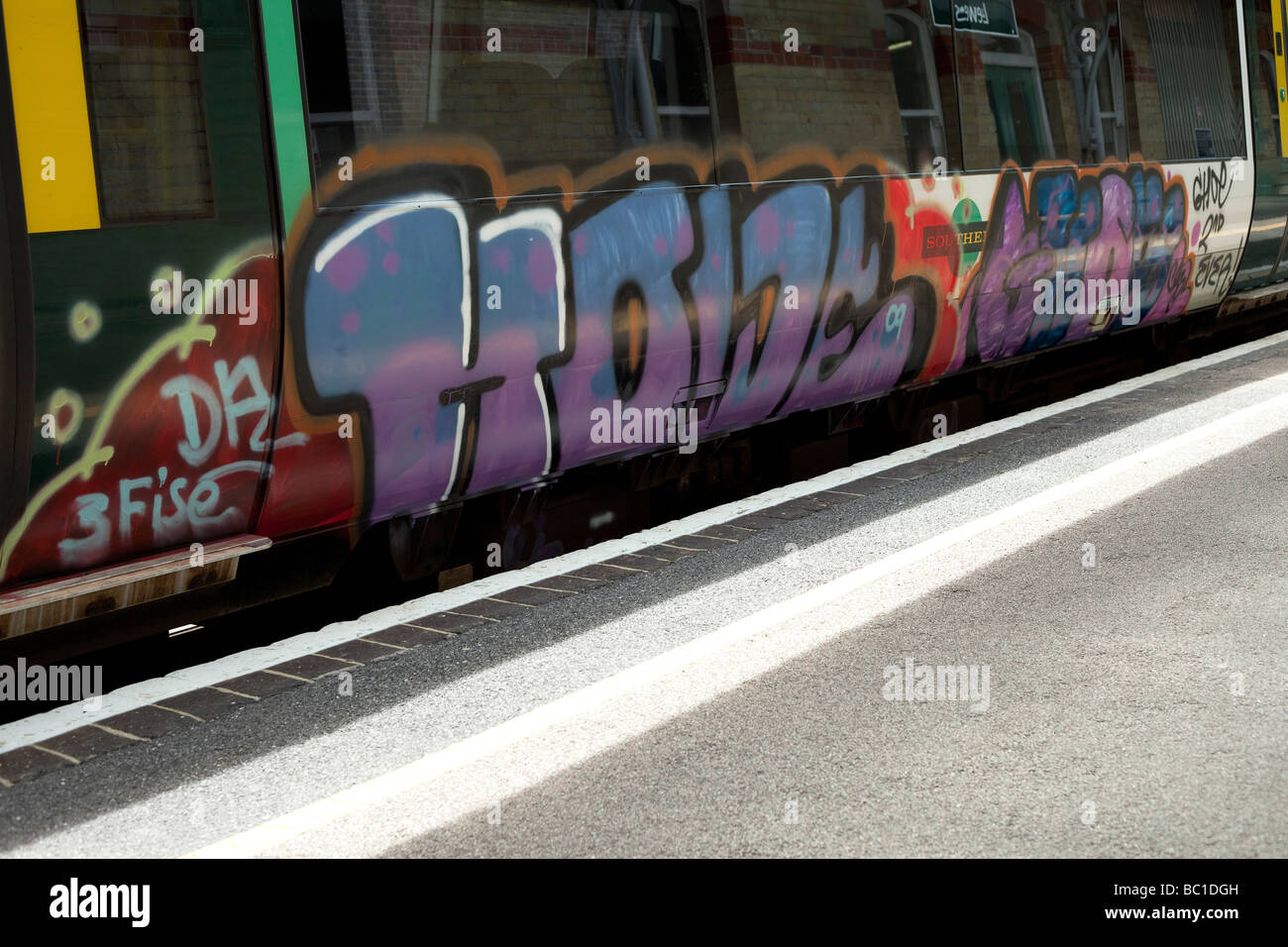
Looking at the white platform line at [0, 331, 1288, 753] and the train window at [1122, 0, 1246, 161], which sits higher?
the train window at [1122, 0, 1246, 161]

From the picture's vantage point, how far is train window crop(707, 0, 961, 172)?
655cm

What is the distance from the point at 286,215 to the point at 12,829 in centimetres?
217

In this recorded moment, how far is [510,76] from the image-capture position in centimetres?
540

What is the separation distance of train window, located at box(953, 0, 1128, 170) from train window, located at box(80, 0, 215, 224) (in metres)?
5.24

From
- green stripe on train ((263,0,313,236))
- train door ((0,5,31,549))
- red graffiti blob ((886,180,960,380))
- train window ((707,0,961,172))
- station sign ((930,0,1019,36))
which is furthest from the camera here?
station sign ((930,0,1019,36))

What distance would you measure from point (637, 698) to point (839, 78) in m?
4.34

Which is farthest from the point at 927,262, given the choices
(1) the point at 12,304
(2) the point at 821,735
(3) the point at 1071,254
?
(1) the point at 12,304

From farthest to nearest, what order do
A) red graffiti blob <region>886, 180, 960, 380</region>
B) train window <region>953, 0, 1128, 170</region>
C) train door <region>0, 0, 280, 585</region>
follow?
train window <region>953, 0, 1128, 170</region>
red graffiti blob <region>886, 180, 960, 380</region>
train door <region>0, 0, 280, 585</region>

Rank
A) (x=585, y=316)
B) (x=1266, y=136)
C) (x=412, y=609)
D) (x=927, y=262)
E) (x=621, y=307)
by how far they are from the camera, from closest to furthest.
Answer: (x=412, y=609) < (x=585, y=316) < (x=621, y=307) < (x=927, y=262) < (x=1266, y=136)

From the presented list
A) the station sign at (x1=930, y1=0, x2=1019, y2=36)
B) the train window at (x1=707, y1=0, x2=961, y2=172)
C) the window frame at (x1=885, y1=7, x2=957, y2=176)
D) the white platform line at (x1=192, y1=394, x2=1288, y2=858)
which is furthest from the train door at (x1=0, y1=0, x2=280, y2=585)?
the station sign at (x1=930, y1=0, x2=1019, y2=36)

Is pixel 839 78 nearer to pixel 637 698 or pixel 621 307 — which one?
pixel 621 307

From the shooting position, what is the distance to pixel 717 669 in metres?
4.34

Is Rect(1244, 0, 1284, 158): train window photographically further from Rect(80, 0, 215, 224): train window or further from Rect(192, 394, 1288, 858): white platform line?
Rect(80, 0, 215, 224): train window

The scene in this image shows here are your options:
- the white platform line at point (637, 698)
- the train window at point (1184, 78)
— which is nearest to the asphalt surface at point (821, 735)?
the white platform line at point (637, 698)
